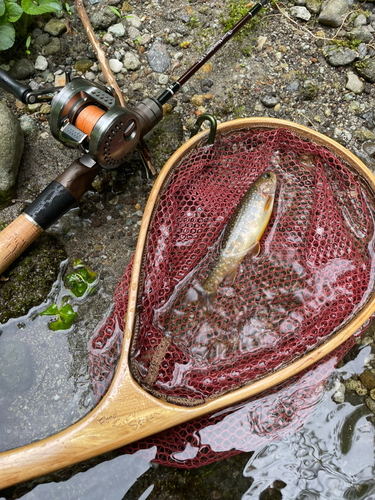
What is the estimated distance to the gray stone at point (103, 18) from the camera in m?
3.40

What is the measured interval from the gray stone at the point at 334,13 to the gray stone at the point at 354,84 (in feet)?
1.53

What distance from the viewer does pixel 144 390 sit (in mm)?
2123

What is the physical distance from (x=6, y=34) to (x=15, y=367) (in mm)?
2382

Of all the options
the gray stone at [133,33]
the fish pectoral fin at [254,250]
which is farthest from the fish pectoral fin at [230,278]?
the gray stone at [133,33]

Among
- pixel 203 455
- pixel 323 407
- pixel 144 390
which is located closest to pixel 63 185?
pixel 144 390

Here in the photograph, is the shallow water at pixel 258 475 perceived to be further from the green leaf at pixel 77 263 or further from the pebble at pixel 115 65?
the pebble at pixel 115 65

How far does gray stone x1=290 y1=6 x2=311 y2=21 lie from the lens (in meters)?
3.46

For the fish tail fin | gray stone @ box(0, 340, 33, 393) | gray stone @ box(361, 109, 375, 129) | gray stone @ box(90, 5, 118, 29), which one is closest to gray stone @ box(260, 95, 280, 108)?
gray stone @ box(361, 109, 375, 129)

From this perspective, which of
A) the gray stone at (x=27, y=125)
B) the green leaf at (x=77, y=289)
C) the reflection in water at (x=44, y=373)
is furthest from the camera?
the gray stone at (x=27, y=125)

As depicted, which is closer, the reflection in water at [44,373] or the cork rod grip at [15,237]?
the cork rod grip at [15,237]

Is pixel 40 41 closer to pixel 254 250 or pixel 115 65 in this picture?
pixel 115 65

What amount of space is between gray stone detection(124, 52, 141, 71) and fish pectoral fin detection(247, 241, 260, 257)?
5.85 ft

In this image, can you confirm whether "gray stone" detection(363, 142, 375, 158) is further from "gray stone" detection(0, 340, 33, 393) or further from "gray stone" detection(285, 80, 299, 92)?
"gray stone" detection(0, 340, 33, 393)

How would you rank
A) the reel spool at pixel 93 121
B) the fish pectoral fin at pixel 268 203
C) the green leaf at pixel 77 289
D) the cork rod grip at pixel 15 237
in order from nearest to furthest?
the reel spool at pixel 93 121, the cork rod grip at pixel 15 237, the fish pectoral fin at pixel 268 203, the green leaf at pixel 77 289
